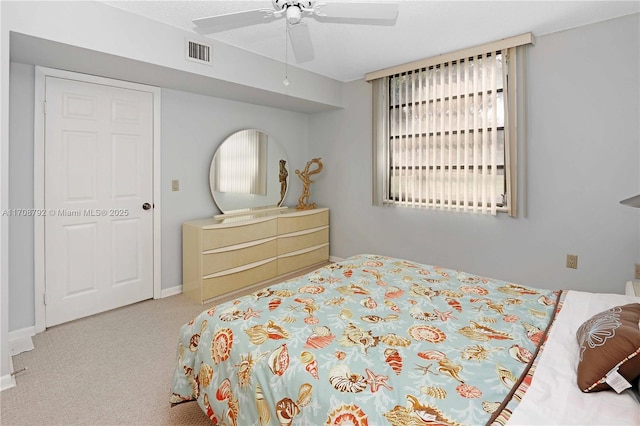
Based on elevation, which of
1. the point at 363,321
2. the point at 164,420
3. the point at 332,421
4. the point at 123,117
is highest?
the point at 123,117

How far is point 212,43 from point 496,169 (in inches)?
112

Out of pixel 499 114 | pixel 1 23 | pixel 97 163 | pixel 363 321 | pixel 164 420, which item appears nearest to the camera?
pixel 363 321

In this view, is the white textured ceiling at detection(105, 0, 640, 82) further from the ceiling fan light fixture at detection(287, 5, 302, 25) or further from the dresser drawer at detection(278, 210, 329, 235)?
the dresser drawer at detection(278, 210, 329, 235)

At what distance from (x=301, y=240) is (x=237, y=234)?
3.30 feet

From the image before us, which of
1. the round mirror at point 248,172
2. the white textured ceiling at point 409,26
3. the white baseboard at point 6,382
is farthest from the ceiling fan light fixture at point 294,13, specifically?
the white baseboard at point 6,382

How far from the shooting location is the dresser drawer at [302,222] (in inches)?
160

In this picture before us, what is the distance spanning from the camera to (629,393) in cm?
103

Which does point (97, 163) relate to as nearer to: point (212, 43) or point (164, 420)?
point (212, 43)

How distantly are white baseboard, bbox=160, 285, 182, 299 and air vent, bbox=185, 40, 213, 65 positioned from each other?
7.26ft

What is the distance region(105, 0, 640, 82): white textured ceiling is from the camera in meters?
2.48

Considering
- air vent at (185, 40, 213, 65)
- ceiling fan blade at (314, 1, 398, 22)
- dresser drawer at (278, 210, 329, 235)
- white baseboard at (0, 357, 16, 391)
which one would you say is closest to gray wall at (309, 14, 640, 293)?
dresser drawer at (278, 210, 329, 235)

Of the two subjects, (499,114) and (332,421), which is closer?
(332,421)

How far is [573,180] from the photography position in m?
2.95

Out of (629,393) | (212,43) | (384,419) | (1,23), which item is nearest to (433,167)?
(212,43)
